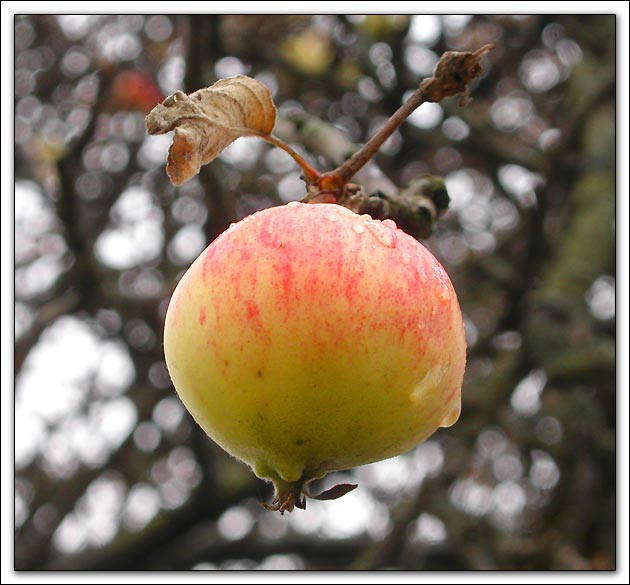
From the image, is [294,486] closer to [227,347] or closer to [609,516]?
[227,347]

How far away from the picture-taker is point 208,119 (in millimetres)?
1346

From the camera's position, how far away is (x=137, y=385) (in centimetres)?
457

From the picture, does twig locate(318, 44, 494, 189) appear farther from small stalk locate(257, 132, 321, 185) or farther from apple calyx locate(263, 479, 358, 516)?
apple calyx locate(263, 479, 358, 516)

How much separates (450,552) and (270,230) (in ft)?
11.7

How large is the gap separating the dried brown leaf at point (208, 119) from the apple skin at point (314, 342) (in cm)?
14

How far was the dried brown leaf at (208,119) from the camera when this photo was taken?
127cm

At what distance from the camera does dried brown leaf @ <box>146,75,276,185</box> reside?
127 cm

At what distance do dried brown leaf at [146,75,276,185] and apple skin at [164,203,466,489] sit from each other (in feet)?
0.47

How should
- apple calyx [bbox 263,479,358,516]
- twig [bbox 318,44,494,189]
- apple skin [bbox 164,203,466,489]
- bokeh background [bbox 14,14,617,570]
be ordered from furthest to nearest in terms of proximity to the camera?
1. bokeh background [bbox 14,14,617,570]
2. twig [bbox 318,44,494,189]
3. apple calyx [bbox 263,479,358,516]
4. apple skin [bbox 164,203,466,489]

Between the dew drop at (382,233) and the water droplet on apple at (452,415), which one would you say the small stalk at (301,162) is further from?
the water droplet on apple at (452,415)

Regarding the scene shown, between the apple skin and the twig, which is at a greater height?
the twig

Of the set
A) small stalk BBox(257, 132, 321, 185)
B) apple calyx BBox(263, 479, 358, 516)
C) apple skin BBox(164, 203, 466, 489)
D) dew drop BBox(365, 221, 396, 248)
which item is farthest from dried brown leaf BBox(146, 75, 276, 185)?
apple calyx BBox(263, 479, 358, 516)

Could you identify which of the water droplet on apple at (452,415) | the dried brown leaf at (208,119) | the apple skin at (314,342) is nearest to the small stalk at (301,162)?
the dried brown leaf at (208,119)

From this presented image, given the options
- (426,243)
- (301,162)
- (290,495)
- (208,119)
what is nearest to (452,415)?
(290,495)
